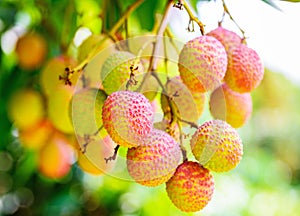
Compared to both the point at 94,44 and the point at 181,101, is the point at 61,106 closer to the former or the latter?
the point at 94,44

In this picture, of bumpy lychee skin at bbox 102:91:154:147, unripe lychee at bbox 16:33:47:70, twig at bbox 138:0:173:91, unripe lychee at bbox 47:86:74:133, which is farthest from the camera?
unripe lychee at bbox 16:33:47:70

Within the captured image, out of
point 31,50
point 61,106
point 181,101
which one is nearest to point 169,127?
point 181,101

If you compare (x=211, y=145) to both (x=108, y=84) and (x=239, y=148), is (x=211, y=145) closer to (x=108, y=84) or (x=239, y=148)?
(x=239, y=148)

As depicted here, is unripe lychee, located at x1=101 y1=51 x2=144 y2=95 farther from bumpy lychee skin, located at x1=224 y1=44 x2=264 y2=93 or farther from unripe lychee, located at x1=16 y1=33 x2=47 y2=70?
unripe lychee, located at x1=16 y1=33 x2=47 y2=70

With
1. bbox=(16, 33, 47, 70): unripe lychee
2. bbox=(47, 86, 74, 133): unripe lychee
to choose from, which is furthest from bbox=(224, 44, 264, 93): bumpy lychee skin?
bbox=(16, 33, 47, 70): unripe lychee

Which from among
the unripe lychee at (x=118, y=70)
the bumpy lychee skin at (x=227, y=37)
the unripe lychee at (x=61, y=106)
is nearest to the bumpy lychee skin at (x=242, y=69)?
the bumpy lychee skin at (x=227, y=37)

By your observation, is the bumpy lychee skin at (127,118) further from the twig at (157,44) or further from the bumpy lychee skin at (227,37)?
the bumpy lychee skin at (227,37)
